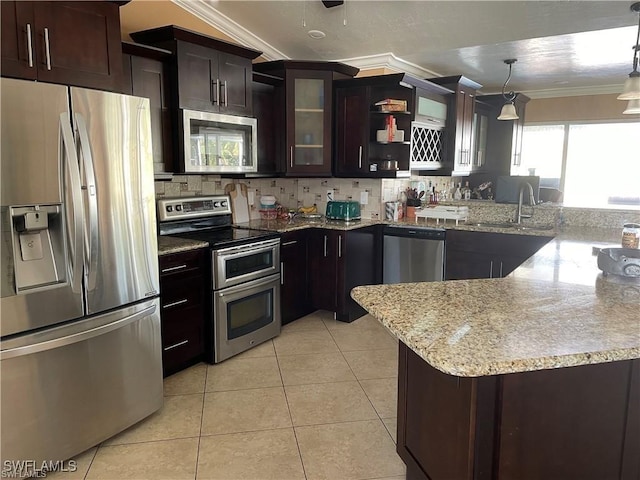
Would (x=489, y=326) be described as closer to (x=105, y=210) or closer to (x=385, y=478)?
(x=385, y=478)

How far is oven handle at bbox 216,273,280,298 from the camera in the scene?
321 cm

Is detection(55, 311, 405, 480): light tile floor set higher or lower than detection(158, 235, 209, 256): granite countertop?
lower

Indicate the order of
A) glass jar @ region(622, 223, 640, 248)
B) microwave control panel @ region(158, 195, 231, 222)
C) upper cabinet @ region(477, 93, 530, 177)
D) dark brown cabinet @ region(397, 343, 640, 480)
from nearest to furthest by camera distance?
1. dark brown cabinet @ region(397, 343, 640, 480)
2. glass jar @ region(622, 223, 640, 248)
3. microwave control panel @ region(158, 195, 231, 222)
4. upper cabinet @ region(477, 93, 530, 177)

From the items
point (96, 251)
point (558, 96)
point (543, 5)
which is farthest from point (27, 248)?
point (558, 96)

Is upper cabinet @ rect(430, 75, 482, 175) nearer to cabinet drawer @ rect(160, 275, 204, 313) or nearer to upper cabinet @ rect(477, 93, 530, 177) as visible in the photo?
upper cabinet @ rect(477, 93, 530, 177)

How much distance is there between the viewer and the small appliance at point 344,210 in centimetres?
443

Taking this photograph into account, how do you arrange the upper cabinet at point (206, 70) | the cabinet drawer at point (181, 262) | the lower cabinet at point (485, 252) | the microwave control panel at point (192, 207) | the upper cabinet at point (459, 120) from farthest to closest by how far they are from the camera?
the upper cabinet at point (459, 120), the lower cabinet at point (485, 252), the microwave control panel at point (192, 207), the upper cabinet at point (206, 70), the cabinet drawer at point (181, 262)

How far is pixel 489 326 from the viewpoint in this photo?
1.52 meters

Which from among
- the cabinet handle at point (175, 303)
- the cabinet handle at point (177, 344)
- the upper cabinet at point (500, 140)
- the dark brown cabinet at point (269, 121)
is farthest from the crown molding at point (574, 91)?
the cabinet handle at point (177, 344)

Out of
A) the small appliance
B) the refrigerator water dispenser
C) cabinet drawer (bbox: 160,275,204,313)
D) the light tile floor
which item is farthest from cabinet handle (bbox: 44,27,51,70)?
the small appliance

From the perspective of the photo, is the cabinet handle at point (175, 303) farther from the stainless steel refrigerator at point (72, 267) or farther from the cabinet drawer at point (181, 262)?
the stainless steel refrigerator at point (72, 267)

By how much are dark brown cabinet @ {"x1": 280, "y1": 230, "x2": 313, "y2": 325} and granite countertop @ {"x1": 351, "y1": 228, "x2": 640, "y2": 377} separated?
1961mm

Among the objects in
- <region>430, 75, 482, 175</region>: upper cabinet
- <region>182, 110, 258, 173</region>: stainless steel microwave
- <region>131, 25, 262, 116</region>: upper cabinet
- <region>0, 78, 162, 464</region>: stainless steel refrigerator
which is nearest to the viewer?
<region>0, 78, 162, 464</region>: stainless steel refrigerator

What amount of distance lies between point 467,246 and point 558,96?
426 centimetres
